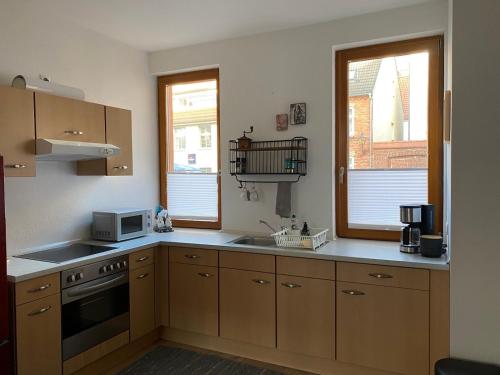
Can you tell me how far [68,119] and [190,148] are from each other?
1366 millimetres

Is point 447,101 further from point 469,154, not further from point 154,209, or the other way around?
point 154,209

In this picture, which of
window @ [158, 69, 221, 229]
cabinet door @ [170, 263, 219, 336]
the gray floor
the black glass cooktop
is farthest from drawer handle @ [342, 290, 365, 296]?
the black glass cooktop

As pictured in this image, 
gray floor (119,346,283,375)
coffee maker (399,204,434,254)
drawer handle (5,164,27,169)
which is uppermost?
drawer handle (5,164,27,169)

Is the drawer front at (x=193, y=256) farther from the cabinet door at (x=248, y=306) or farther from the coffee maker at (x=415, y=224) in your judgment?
the coffee maker at (x=415, y=224)

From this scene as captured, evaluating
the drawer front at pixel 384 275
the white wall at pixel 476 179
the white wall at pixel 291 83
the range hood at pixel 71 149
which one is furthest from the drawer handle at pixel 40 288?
the white wall at pixel 476 179

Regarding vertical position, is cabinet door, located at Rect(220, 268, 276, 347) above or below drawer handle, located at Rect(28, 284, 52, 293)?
below

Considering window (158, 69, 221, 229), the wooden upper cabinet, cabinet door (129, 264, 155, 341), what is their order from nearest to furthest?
cabinet door (129, 264, 155, 341)
the wooden upper cabinet
window (158, 69, 221, 229)

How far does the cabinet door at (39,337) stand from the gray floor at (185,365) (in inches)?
24.3

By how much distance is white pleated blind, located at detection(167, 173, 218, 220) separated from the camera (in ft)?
12.3

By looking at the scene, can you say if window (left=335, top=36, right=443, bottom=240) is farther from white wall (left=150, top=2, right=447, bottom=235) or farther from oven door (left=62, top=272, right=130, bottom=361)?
oven door (left=62, top=272, right=130, bottom=361)

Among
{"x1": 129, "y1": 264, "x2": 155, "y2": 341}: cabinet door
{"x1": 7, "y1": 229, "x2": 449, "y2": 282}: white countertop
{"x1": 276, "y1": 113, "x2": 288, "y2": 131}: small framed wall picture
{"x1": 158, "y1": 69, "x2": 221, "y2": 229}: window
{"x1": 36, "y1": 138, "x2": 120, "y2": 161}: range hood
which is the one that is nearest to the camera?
{"x1": 7, "y1": 229, "x2": 449, "y2": 282}: white countertop

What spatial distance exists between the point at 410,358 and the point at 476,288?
0.61 metres

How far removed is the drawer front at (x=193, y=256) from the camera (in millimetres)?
2947

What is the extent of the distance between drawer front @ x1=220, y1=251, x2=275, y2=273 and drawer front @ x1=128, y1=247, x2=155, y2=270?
61cm
